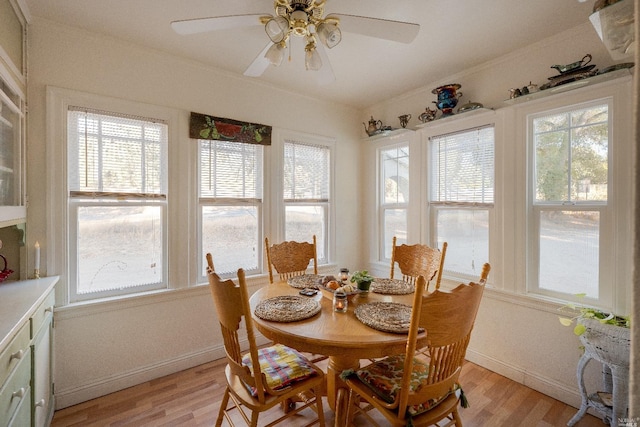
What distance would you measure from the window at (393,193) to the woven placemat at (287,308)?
73.4 inches

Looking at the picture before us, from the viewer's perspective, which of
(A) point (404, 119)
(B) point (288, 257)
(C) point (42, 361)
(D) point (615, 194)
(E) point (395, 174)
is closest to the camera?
(C) point (42, 361)

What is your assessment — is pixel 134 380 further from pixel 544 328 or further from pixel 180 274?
pixel 544 328

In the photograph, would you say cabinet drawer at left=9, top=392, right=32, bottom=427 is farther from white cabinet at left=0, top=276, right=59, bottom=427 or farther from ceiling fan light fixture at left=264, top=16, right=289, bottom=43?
ceiling fan light fixture at left=264, top=16, right=289, bottom=43

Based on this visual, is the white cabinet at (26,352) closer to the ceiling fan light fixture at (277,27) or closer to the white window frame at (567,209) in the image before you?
the ceiling fan light fixture at (277,27)

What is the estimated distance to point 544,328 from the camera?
2.30 m

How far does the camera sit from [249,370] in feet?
4.98

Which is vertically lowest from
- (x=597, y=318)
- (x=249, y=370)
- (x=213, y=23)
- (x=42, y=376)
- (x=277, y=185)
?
(x=42, y=376)

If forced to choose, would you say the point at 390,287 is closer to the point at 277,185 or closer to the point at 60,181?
the point at 277,185

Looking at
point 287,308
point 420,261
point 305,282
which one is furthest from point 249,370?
point 420,261

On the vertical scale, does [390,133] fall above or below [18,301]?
above

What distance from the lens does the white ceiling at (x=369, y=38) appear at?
191cm

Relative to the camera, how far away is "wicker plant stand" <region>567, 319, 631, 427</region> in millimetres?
1720

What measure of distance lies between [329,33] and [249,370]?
5.82ft

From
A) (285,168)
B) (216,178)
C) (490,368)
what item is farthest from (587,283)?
(216,178)
